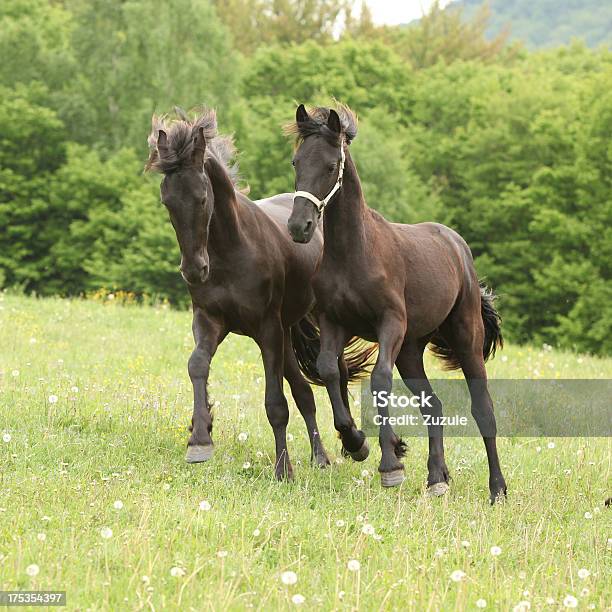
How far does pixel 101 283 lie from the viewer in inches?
1486

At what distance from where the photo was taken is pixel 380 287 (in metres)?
6.89

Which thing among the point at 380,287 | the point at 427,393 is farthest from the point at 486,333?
the point at 380,287

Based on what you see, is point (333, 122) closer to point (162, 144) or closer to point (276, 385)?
point (162, 144)

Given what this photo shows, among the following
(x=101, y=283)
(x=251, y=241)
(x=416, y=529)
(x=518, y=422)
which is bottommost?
(x=101, y=283)

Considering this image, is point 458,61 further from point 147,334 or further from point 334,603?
point 334,603

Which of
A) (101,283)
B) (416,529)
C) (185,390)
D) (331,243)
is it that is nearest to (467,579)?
(416,529)

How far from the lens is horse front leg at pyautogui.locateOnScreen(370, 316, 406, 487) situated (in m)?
6.59

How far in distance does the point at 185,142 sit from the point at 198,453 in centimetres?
223

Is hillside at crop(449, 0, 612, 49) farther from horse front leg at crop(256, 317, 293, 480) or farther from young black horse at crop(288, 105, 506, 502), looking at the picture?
horse front leg at crop(256, 317, 293, 480)

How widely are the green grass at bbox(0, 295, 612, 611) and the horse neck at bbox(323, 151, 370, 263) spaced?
1.82 m

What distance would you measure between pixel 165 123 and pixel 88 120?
3681cm
